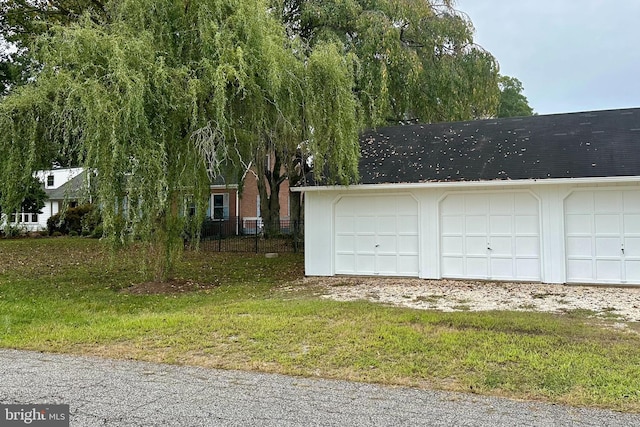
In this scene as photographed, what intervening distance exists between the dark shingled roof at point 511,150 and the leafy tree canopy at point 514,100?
2793 cm

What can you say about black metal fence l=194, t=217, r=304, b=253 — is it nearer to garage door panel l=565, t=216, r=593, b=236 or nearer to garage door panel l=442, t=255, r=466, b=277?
garage door panel l=442, t=255, r=466, b=277

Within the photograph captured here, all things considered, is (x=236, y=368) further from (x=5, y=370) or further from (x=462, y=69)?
(x=462, y=69)

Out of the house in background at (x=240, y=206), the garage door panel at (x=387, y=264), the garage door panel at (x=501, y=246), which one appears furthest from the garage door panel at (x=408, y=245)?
the house in background at (x=240, y=206)

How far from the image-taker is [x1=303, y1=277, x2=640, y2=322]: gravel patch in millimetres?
8359

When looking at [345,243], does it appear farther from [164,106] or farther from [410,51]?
[410,51]

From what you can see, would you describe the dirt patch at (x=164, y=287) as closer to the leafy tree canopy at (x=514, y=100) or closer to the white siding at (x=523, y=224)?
the white siding at (x=523, y=224)

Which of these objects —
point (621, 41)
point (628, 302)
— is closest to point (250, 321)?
point (628, 302)

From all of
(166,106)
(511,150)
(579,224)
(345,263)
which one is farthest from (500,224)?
(166,106)

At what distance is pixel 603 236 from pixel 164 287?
31.6ft

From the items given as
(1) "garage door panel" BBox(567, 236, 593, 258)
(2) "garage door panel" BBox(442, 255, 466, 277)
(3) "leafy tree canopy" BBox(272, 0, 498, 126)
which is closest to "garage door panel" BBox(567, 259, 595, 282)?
A: (1) "garage door panel" BBox(567, 236, 593, 258)

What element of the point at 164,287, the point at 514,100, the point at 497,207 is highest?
the point at 514,100

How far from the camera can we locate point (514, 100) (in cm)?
4103

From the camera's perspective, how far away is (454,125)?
47.2ft

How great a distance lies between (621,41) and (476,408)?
59.2 ft
